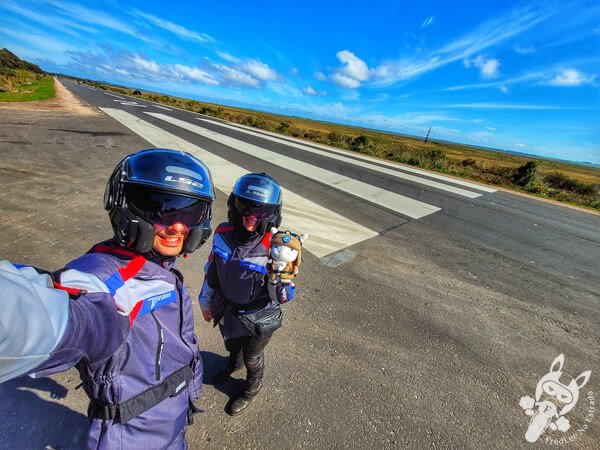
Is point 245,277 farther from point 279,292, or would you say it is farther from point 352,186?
point 352,186

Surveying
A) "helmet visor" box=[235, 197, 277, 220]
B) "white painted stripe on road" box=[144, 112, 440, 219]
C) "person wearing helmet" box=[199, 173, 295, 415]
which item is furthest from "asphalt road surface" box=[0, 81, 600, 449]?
"helmet visor" box=[235, 197, 277, 220]

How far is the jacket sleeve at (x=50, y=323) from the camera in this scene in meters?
0.65

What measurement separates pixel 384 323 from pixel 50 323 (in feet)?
11.3

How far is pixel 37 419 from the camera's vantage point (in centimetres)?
196

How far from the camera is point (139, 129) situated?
1558cm

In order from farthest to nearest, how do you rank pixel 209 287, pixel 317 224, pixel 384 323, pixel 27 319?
pixel 317 224, pixel 384 323, pixel 209 287, pixel 27 319

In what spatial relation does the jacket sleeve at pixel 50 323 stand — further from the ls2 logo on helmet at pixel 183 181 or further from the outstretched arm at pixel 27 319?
the ls2 logo on helmet at pixel 183 181

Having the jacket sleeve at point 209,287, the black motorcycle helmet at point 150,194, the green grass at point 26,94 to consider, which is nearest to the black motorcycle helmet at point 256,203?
the jacket sleeve at point 209,287

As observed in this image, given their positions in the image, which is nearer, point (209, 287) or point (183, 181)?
point (183, 181)

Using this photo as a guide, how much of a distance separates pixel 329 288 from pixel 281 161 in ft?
29.9

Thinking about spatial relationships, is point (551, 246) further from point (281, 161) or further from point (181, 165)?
point (281, 161)

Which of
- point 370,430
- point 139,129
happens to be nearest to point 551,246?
point 370,430

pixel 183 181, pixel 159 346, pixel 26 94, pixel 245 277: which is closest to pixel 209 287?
pixel 245 277

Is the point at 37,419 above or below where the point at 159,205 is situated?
below
